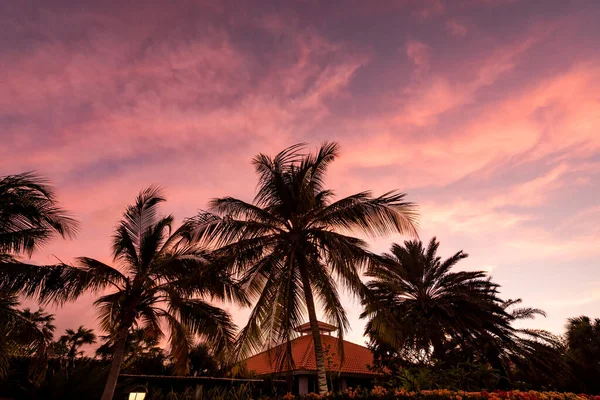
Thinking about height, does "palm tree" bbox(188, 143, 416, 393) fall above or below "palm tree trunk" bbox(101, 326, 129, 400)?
above

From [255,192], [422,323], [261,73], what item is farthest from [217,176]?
[422,323]

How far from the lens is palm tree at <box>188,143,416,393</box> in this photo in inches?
417

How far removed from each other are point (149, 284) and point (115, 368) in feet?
9.02

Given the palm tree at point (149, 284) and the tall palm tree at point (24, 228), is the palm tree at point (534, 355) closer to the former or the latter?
the palm tree at point (149, 284)

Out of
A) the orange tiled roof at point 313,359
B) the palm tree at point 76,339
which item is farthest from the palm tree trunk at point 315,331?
the palm tree at point 76,339

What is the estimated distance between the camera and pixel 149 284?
1265 centimetres

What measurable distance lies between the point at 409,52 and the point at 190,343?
1279 cm

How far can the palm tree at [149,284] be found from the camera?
11133mm

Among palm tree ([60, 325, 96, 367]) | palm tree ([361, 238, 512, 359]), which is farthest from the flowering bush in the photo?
palm tree ([60, 325, 96, 367])

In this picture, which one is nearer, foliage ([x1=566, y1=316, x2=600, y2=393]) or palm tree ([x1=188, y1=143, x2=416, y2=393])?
palm tree ([x1=188, y1=143, x2=416, y2=393])

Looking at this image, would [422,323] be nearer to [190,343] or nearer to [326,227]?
[326,227]

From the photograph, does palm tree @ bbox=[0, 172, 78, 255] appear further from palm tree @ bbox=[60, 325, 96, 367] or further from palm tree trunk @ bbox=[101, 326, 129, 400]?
palm tree @ bbox=[60, 325, 96, 367]

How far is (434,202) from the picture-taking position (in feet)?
41.3

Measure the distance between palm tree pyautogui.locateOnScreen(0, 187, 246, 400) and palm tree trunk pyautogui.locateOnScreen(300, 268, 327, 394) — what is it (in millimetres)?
2291
